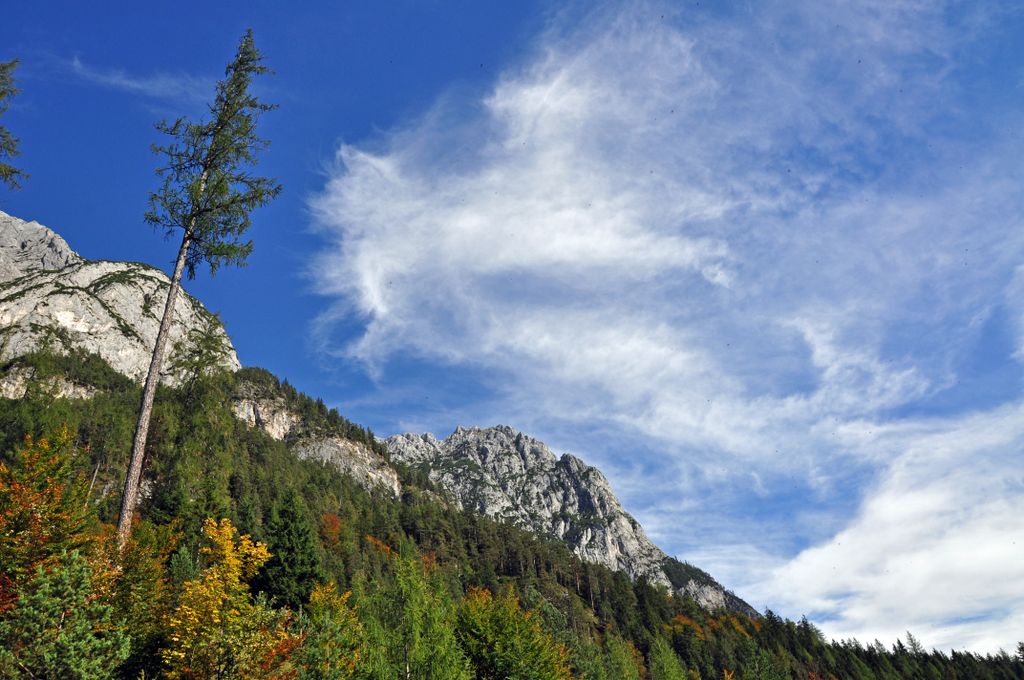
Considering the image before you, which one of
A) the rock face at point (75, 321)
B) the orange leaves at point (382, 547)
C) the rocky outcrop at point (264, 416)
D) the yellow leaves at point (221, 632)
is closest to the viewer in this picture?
the yellow leaves at point (221, 632)

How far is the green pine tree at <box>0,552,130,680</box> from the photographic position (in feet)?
37.1

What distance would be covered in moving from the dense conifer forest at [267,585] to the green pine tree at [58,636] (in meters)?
0.04

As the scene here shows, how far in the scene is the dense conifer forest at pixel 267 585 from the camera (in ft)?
43.8

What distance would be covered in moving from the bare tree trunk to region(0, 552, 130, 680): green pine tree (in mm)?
4471

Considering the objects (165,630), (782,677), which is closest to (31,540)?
(165,630)

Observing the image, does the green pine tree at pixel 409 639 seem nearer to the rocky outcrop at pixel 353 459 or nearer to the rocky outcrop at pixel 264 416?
the rocky outcrop at pixel 353 459

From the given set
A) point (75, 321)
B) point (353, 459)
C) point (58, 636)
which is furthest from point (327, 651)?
point (75, 321)

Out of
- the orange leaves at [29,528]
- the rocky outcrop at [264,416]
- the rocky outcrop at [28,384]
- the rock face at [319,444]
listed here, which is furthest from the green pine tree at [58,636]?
the rocky outcrop at [264,416]

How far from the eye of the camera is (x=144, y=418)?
725 inches

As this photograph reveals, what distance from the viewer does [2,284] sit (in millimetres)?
190875

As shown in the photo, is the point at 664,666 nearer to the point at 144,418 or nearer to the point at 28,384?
the point at 144,418

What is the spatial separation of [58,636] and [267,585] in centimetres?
4231

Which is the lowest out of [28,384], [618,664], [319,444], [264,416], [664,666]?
[664,666]

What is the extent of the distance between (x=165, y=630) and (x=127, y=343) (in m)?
209
